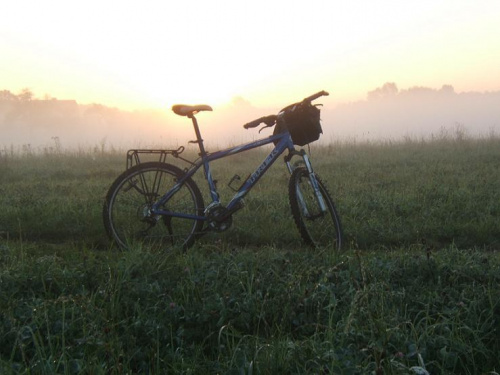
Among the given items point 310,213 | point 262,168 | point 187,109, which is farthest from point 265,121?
point 310,213

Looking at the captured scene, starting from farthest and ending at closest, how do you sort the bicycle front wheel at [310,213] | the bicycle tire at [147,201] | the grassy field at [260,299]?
the bicycle tire at [147,201]
the bicycle front wheel at [310,213]
the grassy field at [260,299]

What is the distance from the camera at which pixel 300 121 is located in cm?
455

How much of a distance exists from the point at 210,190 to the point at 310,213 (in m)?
1.16

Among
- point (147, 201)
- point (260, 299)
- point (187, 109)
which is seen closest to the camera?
point (260, 299)

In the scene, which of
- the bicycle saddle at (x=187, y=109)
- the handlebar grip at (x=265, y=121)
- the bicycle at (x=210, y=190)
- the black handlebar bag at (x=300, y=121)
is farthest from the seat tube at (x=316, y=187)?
the bicycle saddle at (x=187, y=109)

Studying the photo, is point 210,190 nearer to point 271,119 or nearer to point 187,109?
point 187,109

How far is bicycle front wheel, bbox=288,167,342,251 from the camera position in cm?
447

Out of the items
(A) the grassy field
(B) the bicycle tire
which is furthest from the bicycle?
(A) the grassy field

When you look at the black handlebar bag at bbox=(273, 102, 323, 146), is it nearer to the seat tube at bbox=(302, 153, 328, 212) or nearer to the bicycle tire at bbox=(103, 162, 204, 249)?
the seat tube at bbox=(302, 153, 328, 212)

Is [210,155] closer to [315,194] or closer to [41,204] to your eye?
[315,194]

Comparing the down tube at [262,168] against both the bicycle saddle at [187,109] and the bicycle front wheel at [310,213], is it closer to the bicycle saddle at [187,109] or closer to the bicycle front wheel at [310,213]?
the bicycle front wheel at [310,213]

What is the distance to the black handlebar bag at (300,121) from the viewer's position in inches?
179

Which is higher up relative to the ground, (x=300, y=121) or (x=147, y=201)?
(x=300, y=121)

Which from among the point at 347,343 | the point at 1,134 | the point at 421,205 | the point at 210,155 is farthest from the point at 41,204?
the point at 1,134
